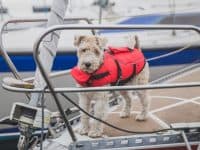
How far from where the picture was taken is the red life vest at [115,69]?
145 inches

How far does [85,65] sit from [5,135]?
2.61 m

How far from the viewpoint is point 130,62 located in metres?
3.94

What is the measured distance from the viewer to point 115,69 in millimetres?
3809

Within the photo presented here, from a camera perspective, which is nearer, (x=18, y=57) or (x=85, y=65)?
(x=85, y=65)

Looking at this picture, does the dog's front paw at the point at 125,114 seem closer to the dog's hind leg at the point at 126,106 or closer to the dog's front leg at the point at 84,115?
the dog's hind leg at the point at 126,106

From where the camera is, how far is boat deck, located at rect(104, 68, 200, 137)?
4102 mm

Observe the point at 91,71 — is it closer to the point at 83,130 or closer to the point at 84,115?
the point at 84,115

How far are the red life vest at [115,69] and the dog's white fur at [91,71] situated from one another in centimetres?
6

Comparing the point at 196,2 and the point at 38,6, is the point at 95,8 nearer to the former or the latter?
the point at 38,6

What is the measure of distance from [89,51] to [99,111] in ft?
1.58

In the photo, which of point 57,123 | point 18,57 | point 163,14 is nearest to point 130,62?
point 57,123

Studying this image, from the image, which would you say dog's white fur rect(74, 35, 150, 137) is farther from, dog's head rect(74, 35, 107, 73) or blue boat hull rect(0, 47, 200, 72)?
blue boat hull rect(0, 47, 200, 72)

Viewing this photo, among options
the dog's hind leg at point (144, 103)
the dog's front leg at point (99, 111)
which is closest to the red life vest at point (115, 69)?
the dog's front leg at point (99, 111)

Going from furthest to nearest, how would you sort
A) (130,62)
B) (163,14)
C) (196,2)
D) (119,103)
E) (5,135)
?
(196,2), (163,14), (5,135), (119,103), (130,62)
